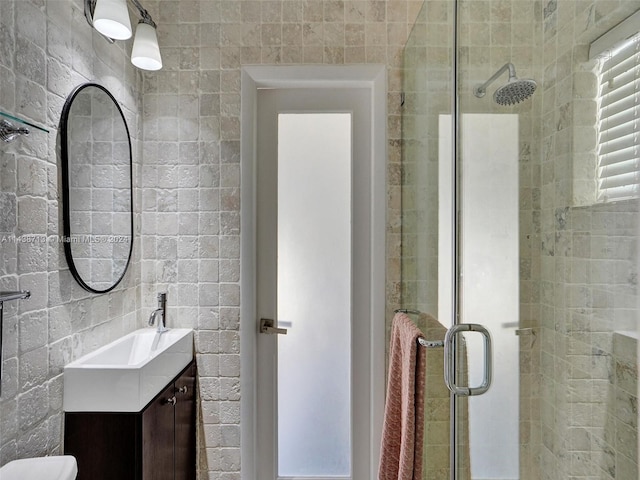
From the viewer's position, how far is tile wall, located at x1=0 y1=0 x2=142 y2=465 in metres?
0.99

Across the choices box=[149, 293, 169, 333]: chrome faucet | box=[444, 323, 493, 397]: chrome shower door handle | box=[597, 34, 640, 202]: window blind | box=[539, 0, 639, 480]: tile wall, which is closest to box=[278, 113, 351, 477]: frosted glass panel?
box=[149, 293, 169, 333]: chrome faucet

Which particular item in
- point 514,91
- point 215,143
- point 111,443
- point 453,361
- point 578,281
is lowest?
point 111,443

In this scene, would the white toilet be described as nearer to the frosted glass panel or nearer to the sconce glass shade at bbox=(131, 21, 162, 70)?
the frosted glass panel

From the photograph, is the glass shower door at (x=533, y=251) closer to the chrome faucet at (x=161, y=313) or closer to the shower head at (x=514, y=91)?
the shower head at (x=514, y=91)

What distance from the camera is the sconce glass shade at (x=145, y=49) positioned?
4.76ft

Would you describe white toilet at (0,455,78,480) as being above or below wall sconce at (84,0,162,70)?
below

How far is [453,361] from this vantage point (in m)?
1.06

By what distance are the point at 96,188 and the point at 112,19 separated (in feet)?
1.78

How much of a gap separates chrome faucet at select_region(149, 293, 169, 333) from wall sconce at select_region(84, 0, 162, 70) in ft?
3.01

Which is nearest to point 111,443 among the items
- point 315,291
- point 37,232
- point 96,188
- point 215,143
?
point 37,232

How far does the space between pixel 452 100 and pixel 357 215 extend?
74 centimetres

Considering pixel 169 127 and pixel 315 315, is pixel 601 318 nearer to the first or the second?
pixel 315 315

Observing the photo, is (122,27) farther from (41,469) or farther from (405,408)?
(405,408)

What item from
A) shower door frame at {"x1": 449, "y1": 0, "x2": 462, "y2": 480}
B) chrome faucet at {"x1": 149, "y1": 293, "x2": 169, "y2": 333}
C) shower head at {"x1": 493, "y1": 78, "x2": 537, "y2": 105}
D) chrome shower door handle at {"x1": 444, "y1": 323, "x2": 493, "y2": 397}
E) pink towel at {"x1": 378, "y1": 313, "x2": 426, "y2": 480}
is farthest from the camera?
chrome faucet at {"x1": 149, "y1": 293, "x2": 169, "y2": 333}
